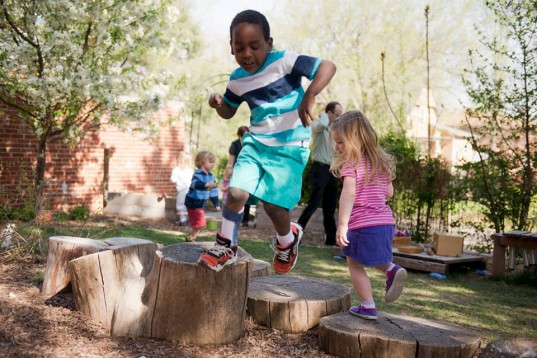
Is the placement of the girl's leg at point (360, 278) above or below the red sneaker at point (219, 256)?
below

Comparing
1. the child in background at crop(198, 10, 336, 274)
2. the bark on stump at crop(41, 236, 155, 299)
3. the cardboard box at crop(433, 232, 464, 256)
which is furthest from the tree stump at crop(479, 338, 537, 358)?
the cardboard box at crop(433, 232, 464, 256)

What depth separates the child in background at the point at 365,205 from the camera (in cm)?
390

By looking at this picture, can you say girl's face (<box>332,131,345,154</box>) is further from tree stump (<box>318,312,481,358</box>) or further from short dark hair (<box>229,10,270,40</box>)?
tree stump (<box>318,312,481,358</box>)

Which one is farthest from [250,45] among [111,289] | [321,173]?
[321,173]

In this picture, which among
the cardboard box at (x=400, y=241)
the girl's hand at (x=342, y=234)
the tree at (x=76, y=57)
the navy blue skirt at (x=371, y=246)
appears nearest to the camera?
the girl's hand at (x=342, y=234)

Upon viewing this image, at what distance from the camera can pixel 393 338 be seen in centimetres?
359

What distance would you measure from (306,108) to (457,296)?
3693 millimetres

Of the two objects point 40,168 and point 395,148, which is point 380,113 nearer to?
point 395,148

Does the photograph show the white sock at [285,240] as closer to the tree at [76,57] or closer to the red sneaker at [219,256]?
the red sneaker at [219,256]

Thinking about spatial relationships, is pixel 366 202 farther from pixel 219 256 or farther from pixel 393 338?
pixel 219 256

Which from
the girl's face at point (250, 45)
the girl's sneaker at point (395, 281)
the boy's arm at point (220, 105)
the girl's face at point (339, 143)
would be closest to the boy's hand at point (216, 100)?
the boy's arm at point (220, 105)

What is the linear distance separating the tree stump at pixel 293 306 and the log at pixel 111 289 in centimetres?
88

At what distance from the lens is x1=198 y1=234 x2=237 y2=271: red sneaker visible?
3.65 meters

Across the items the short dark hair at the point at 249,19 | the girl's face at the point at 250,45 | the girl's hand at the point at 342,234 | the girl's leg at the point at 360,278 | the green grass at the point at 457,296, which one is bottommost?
the green grass at the point at 457,296
